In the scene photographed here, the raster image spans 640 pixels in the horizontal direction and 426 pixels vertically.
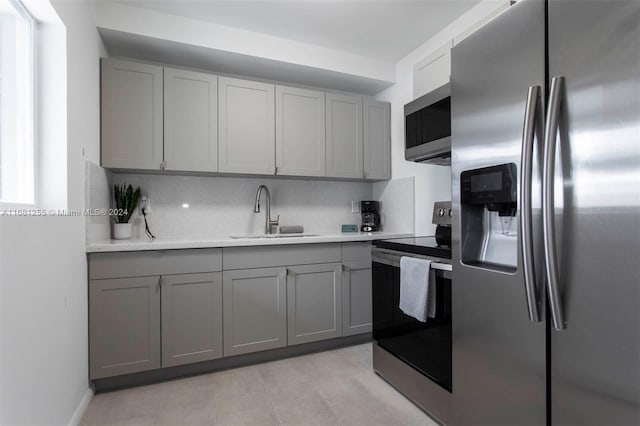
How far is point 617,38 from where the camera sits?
82 cm

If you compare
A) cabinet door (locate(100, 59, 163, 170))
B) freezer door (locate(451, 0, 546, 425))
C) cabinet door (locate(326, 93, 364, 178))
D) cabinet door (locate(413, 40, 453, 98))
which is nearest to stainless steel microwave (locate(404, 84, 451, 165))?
cabinet door (locate(413, 40, 453, 98))

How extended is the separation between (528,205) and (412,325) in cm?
104

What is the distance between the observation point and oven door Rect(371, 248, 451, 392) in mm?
1551

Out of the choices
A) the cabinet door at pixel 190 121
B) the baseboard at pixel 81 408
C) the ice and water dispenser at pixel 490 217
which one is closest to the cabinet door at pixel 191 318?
Answer: the baseboard at pixel 81 408

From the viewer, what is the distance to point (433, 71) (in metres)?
2.17

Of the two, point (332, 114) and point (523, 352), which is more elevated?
point (332, 114)

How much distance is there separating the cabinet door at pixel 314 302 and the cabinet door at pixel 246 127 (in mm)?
909

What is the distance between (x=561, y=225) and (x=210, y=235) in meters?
2.54

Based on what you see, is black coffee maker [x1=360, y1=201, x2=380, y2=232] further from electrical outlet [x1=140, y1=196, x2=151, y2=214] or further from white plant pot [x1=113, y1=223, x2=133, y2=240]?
white plant pot [x1=113, y1=223, x2=133, y2=240]

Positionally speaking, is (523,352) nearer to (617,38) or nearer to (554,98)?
(554,98)

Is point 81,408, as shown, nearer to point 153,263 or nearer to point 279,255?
point 153,263

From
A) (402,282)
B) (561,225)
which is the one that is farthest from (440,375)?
(561,225)

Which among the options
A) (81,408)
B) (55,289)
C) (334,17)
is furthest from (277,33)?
(81,408)

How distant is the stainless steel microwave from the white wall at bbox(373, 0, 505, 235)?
1.81 ft
